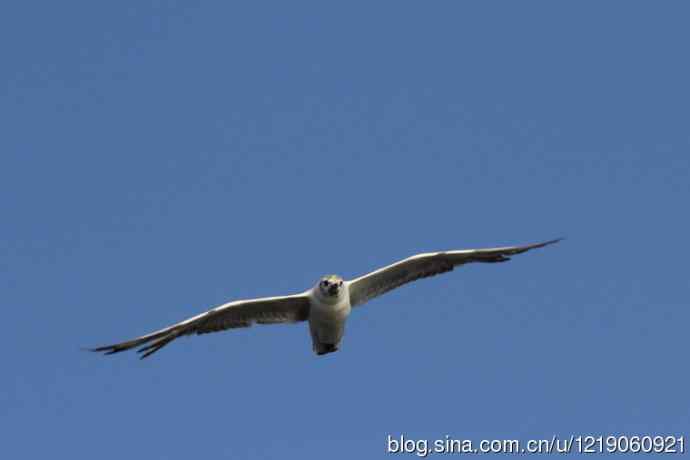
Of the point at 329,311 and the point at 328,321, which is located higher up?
the point at 329,311

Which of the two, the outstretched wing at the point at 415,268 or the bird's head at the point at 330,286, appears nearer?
the bird's head at the point at 330,286

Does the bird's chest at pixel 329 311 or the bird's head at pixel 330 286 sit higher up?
the bird's head at pixel 330 286

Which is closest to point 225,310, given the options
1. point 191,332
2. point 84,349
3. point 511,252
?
point 191,332

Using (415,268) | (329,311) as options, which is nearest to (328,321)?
(329,311)

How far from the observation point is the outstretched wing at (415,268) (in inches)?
2131

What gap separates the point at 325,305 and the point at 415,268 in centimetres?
315

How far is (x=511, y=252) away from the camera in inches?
2174

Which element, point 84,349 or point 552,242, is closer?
point 84,349

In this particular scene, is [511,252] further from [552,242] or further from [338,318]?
[338,318]

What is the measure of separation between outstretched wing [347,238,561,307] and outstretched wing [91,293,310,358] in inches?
65.5

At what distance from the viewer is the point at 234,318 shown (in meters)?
53.9

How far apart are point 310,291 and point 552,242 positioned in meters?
7.14

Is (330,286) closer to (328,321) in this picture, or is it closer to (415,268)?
(328,321)

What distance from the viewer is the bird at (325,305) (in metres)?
53.0
